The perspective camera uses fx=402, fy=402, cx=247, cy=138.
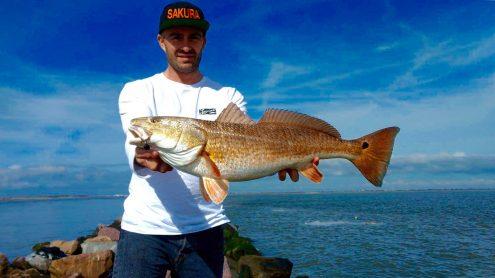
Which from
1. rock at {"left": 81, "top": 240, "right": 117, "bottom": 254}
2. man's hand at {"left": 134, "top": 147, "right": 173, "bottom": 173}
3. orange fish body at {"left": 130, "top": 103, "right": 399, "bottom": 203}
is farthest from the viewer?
rock at {"left": 81, "top": 240, "right": 117, "bottom": 254}

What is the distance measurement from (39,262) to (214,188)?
1365 centimetres

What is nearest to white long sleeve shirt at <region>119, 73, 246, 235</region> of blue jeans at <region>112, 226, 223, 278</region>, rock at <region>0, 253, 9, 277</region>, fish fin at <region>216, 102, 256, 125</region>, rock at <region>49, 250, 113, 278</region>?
blue jeans at <region>112, 226, 223, 278</region>

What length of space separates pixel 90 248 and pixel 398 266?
15.2 metres

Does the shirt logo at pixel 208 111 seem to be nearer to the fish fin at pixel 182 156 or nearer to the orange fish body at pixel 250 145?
the orange fish body at pixel 250 145

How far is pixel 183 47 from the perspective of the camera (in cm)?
480

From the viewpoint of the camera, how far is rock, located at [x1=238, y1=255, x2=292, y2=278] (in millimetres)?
14992

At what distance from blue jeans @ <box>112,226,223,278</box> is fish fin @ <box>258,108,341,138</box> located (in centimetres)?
152

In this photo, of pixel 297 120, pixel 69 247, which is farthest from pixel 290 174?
pixel 69 247

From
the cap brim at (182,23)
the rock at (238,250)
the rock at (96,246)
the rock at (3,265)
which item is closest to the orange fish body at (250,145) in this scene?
the cap brim at (182,23)

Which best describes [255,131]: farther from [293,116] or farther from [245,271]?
[245,271]

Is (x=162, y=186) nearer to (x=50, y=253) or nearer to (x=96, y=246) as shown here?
(x=50, y=253)

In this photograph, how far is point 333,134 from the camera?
535cm

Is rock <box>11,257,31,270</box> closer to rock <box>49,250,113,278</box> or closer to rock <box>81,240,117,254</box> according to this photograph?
rock <box>49,250,113,278</box>

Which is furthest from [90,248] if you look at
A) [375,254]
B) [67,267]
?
[375,254]
